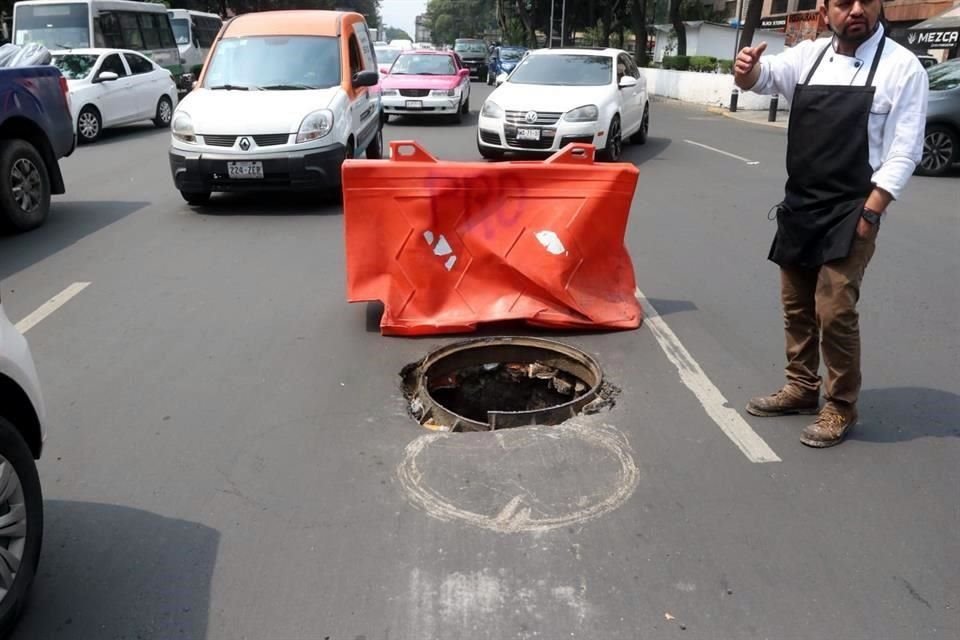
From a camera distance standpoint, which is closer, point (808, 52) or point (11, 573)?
point (11, 573)

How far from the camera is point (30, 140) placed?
855 cm

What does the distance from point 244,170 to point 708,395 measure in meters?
6.05

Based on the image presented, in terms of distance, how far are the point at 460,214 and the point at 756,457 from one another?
8.03ft

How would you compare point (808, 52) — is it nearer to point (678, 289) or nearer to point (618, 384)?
point (618, 384)

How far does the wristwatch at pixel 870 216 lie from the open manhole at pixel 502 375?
166 centimetres

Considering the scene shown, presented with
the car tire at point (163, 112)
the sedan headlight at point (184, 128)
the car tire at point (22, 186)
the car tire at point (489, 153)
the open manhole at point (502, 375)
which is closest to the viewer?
the open manhole at point (502, 375)

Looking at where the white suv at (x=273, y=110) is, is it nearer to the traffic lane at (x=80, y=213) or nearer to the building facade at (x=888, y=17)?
the traffic lane at (x=80, y=213)

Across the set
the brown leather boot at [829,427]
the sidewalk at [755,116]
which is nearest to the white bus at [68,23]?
the sidewalk at [755,116]

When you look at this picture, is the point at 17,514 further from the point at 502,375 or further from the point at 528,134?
the point at 528,134

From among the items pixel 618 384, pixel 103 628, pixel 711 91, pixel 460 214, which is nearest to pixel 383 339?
pixel 460 214

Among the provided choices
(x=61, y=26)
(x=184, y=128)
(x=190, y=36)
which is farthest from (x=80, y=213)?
(x=190, y=36)

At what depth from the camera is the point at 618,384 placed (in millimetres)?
4637

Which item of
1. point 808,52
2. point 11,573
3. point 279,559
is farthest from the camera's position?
point 808,52

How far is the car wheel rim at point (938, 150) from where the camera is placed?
12432mm
